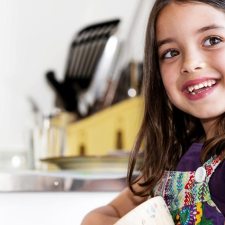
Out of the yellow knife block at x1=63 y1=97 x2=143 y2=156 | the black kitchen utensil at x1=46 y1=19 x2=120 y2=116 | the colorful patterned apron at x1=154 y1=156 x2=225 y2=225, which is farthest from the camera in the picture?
the black kitchen utensil at x1=46 y1=19 x2=120 y2=116

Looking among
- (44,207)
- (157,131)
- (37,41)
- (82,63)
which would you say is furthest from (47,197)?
(37,41)

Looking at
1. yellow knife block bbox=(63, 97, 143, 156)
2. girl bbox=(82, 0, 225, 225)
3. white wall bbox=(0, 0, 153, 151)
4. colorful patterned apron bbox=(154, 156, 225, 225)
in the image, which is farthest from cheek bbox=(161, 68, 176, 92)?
white wall bbox=(0, 0, 153, 151)

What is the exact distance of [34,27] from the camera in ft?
6.32

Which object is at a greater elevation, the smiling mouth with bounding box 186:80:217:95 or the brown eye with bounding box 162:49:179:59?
the brown eye with bounding box 162:49:179:59

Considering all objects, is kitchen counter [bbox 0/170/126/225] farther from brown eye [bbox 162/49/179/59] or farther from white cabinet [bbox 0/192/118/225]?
brown eye [bbox 162/49/179/59]

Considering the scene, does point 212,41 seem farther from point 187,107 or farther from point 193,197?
point 193,197

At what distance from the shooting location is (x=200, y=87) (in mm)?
654

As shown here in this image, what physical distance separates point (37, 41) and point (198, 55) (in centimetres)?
137

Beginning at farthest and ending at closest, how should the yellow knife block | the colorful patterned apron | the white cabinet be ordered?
1. the yellow knife block
2. the white cabinet
3. the colorful patterned apron

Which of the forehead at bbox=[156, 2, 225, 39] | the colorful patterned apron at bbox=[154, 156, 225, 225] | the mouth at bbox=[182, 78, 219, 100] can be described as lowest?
the colorful patterned apron at bbox=[154, 156, 225, 225]

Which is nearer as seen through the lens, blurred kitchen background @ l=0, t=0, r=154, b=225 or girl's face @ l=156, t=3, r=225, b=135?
girl's face @ l=156, t=3, r=225, b=135

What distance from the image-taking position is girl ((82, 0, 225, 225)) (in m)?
0.62

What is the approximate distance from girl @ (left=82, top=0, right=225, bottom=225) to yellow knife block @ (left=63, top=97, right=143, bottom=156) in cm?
62

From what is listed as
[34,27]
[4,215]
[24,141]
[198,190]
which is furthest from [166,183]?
[34,27]
